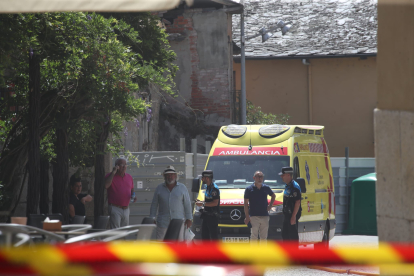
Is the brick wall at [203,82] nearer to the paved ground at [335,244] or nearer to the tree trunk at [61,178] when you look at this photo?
the paved ground at [335,244]

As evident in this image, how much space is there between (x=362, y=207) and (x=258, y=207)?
8900 millimetres

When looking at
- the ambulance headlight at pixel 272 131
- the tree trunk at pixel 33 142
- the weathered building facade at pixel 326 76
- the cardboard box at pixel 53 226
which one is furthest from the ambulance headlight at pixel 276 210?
the weathered building facade at pixel 326 76

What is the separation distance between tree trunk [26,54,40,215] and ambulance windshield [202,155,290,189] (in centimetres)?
510

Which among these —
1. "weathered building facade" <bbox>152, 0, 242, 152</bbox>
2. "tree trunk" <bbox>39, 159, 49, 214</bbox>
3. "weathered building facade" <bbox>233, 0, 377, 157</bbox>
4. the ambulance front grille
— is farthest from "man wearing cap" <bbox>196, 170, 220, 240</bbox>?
"weathered building facade" <bbox>233, 0, 377, 157</bbox>

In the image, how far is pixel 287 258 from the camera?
1.58 meters

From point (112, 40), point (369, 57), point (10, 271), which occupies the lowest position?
point (10, 271)

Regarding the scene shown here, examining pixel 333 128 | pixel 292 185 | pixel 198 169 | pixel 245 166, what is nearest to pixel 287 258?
pixel 292 185

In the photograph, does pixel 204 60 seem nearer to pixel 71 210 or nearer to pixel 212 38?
pixel 212 38

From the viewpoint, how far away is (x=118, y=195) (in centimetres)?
1191

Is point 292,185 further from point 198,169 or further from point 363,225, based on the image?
point 363,225

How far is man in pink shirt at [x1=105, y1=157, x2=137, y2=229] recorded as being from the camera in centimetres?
1186

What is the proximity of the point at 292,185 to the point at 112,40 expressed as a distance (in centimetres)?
429

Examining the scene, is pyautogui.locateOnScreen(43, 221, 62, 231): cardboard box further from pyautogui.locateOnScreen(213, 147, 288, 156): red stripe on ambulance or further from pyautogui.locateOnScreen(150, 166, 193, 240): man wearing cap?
pyautogui.locateOnScreen(213, 147, 288, 156): red stripe on ambulance

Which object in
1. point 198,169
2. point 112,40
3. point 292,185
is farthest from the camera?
point 198,169
